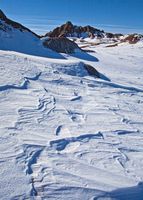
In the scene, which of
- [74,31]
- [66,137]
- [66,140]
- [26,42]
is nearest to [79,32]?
[74,31]

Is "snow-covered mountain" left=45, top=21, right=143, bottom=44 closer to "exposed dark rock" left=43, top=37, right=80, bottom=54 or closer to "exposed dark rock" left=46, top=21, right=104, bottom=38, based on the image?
"exposed dark rock" left=46, top=21, right=104, bottom=38

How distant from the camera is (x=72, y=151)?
20.1 feet

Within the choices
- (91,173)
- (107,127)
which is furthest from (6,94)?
(91,173)

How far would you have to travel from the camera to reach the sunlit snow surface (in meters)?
4.91

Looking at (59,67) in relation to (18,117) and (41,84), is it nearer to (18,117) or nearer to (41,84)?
(41,84)

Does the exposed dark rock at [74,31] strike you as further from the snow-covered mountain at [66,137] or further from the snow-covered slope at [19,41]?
the snow-covered mountain at [66,137]

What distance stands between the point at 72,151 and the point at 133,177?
135 centimetres

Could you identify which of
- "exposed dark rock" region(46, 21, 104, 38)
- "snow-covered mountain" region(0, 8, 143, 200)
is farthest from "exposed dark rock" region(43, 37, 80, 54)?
"exposed dark rock" region(46, 21, 104, 38)

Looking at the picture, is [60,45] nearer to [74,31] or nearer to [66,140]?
[66,140]

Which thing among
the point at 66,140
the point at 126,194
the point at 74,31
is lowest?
the point at 126,194

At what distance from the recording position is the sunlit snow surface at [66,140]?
4.91 m

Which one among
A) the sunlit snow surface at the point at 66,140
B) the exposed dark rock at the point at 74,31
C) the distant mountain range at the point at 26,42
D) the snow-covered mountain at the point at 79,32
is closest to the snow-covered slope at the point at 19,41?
the distant mountain range at the point at 26,42

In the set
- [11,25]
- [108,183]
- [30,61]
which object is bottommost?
[108,183]

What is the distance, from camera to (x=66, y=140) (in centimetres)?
660
